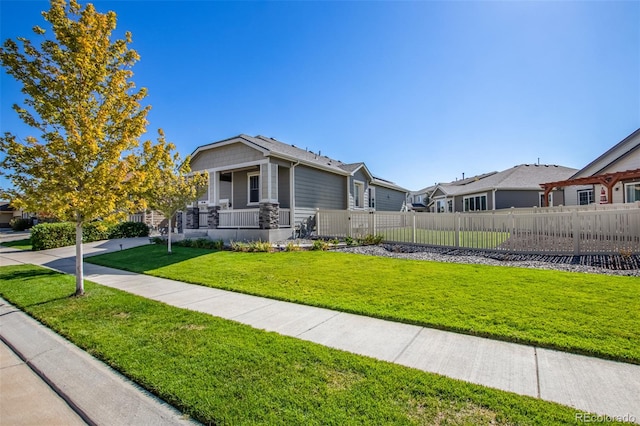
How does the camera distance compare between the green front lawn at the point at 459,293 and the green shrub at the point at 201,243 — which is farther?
the green shrub at the point at 201,243

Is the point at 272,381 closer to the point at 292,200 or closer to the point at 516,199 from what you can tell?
the point at 292,200

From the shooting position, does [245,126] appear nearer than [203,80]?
No

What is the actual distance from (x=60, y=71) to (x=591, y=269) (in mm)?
12505

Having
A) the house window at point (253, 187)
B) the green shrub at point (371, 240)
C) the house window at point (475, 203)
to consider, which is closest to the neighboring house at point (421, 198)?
the house window at point (475, 203)

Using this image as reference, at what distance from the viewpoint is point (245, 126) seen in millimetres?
18969

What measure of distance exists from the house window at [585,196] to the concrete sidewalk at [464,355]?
23.9 meters

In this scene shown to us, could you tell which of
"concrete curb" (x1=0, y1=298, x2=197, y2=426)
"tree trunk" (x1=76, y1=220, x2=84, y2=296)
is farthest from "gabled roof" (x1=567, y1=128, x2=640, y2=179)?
"tree trunk" (x1=76, y1=220, x2=84, y2=296)

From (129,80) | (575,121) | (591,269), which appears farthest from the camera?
(575,121)

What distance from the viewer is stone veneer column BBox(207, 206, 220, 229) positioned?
51.7 feet

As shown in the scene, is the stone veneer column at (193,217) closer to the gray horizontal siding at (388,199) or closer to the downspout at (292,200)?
the downspout at (292,200)

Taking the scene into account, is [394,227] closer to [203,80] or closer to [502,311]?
[502,311]

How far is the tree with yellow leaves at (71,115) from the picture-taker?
211 inches

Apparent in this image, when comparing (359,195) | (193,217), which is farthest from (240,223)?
(359,195)

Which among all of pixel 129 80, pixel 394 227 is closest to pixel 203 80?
pixel 129 80
